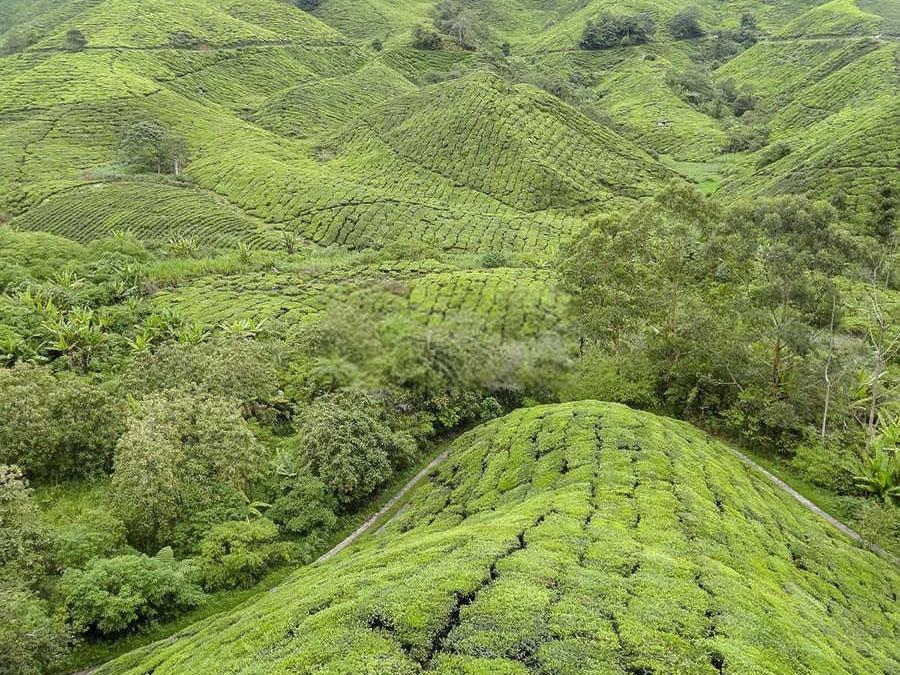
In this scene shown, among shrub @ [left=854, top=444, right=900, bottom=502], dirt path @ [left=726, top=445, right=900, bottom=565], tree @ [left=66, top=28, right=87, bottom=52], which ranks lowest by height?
dirt path @ [left=726, top=445, right=900, bottom=565]

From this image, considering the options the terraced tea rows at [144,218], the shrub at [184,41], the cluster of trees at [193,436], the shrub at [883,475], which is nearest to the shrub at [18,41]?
the shrub at [184,41]

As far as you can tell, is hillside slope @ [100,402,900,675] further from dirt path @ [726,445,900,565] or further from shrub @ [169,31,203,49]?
shrub @ [169,31,203,49]

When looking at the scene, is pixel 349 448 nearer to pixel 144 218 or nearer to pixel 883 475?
pixel 883 475

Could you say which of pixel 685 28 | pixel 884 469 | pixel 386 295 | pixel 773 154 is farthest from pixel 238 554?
pixel 685 28

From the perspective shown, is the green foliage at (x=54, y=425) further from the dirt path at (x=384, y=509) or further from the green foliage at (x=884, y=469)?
the green foliage at (x=884, y=469)

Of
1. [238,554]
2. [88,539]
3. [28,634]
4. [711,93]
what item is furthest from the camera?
[711,93]

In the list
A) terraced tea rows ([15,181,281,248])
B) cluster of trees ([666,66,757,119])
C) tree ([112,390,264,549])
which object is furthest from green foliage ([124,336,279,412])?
cluster of trees ([666,66,757,119])
